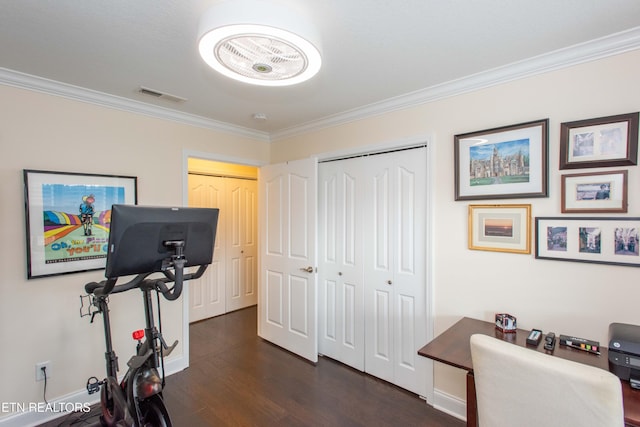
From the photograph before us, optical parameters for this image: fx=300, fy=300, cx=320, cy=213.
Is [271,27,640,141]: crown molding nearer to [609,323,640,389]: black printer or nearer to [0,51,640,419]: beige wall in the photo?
[0,51,640,419]: beige wall

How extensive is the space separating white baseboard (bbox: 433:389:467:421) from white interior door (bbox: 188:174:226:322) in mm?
3051

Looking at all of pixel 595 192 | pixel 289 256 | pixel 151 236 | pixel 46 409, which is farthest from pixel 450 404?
pixel 46 409

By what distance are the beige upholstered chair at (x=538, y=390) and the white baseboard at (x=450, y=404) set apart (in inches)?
41.0

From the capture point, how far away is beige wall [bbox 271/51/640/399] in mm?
1665

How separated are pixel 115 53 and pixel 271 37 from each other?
3.75 feet

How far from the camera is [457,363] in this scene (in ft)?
5.06

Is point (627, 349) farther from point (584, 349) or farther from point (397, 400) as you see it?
point (397, 400)

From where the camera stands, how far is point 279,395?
2471 millimetres

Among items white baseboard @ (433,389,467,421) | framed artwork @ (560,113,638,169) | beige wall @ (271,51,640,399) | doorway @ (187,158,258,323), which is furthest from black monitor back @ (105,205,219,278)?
doorway @ (187,158,258,323)

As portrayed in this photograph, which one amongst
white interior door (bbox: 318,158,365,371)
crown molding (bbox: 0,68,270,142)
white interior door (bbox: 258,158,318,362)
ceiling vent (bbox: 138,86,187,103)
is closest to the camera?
crown molding (bbox: 0,68,270,142)

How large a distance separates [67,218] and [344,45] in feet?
7.63

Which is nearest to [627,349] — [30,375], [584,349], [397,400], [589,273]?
[584,349]

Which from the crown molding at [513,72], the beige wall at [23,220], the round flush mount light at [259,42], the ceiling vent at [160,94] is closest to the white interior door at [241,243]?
the beige wall at [23,220]

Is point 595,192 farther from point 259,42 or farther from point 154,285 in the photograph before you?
point 154,285
